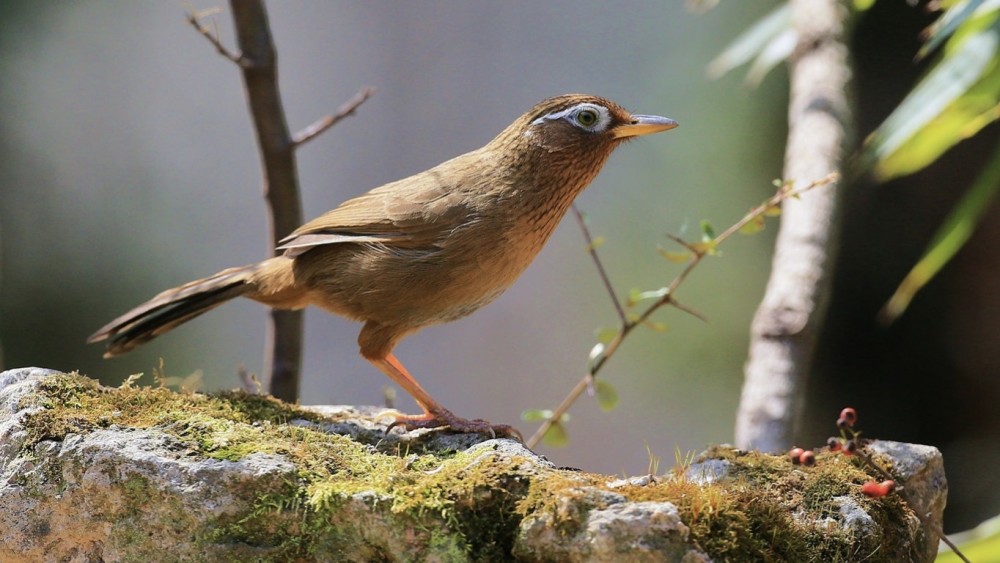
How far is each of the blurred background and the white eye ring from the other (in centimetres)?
344

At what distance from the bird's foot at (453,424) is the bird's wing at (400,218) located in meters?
0.57

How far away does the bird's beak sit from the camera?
3.24 meters

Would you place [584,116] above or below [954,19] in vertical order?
below

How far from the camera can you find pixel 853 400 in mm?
5992

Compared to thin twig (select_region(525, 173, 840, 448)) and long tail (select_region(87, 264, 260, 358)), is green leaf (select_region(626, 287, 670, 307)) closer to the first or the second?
thin twig (select_region(525, 173, 840, 448))

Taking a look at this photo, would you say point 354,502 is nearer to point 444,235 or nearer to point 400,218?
point 444,235

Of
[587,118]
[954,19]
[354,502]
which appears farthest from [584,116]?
[354,502]

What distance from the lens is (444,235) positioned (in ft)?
10.4

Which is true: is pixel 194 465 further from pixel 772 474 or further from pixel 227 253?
pixel 227 253

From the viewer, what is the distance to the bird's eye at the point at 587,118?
3.33 metres

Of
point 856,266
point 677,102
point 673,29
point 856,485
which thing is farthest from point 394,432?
point 673,29

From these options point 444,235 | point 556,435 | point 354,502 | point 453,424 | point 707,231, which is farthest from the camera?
point 556,435

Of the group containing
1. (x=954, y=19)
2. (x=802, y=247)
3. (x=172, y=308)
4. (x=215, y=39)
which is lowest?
(x=172, y=308)

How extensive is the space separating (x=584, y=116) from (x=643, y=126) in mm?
196
